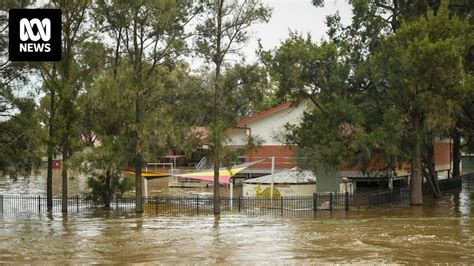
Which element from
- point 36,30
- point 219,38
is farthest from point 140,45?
point 36,30

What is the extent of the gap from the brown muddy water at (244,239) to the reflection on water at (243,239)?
0.09 ft

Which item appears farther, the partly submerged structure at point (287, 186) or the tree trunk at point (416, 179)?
the partly submerged structure at point (287, 186)

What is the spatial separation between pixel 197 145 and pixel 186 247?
47.7 feet

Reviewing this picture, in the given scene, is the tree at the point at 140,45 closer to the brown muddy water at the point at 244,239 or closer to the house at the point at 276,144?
the brown muddy water at the point at 244,239

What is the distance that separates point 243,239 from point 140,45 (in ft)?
Answer: 53.3

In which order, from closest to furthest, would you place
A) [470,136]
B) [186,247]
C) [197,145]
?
[186,247]
[197,145]
[470,136]

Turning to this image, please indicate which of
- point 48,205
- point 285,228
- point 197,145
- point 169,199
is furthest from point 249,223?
point 48,205

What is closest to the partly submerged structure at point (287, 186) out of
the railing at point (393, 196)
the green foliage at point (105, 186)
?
the railing at point (393, 196)

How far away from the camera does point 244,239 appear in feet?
75.5

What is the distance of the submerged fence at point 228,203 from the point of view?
3675 centimetres

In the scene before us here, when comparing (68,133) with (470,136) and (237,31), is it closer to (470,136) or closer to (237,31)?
(237,31)

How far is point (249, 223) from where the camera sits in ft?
96.5

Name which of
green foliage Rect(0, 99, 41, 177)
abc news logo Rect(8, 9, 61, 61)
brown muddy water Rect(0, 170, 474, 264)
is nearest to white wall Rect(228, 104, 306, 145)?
brown muddy water Rect(0, 170, 474, 264)

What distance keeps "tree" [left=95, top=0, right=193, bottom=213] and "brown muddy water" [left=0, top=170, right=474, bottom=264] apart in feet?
15.9
